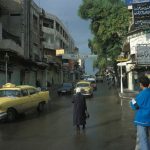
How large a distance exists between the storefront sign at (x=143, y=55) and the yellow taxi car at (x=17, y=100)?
17157 millimetres

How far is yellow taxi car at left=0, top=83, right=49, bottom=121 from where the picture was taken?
2047 cm

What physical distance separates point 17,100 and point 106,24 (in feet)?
120

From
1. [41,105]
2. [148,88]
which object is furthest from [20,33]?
[148,88]

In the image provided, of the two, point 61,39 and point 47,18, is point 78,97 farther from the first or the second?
point 61,39

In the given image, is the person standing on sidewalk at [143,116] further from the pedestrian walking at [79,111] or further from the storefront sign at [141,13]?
the storefront sign at [141,13]

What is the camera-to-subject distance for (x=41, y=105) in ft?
83.5

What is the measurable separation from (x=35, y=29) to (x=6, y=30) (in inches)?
446

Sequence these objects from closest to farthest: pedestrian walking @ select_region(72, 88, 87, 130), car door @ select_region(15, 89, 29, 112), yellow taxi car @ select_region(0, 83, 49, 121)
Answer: pedestrian walking @ select_region(72, 88, 87, 130)
yellow taxi car @ select_region(0, 83, 49, 121)
car door @ select_region(15, 89, 29, 112)

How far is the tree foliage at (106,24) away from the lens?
183 ft

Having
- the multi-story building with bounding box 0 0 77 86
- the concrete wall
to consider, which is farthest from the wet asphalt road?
the concrete wall

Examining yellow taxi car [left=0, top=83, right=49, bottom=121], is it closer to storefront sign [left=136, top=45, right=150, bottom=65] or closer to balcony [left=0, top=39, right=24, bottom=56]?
storefront sign [left=136, top=45, right=150, bottom=65]

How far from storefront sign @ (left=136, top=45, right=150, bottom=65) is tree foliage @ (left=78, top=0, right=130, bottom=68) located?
1405cm

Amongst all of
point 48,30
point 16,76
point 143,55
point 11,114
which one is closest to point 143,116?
point 11,114

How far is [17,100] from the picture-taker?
21391mm
